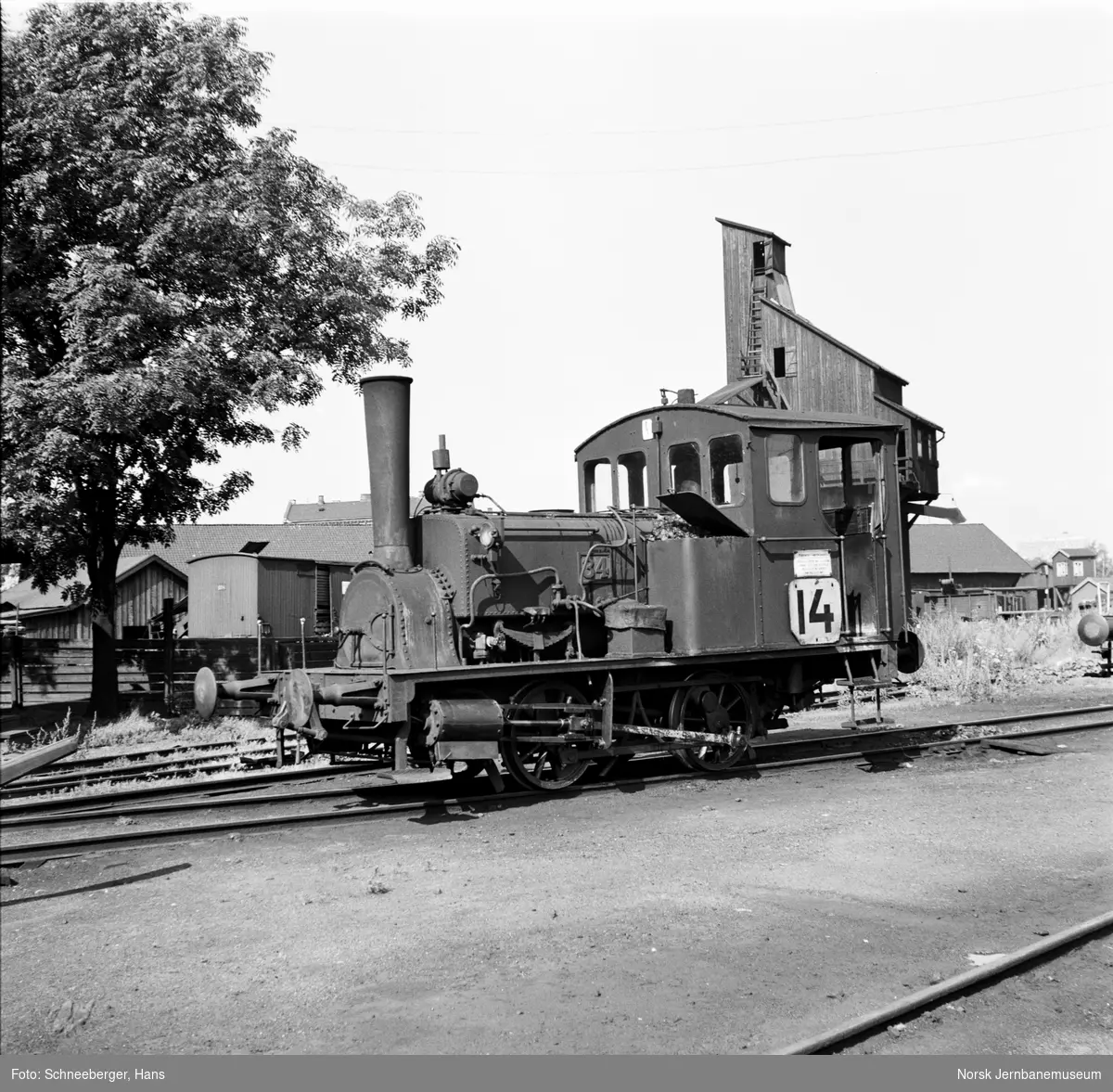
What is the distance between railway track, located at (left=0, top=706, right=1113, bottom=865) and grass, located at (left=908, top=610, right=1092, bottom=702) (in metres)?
6.69

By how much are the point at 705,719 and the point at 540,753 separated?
1.86m

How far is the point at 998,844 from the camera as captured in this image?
7551mm

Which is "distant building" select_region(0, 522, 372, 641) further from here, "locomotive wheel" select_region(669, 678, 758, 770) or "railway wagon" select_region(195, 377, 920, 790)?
"locomotive wheel" select_region(669, 678, 758, 770)

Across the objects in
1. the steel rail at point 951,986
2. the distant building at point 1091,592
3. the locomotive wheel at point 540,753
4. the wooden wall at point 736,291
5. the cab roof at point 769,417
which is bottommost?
the steel rail at point 951,986

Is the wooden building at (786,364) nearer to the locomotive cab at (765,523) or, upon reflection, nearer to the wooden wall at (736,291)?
the wooden wall at (736,291)

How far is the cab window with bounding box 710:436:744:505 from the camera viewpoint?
1020cm

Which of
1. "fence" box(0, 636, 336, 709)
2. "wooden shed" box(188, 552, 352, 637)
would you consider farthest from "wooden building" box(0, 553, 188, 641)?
"fence" box(0, 636, 336, 709)

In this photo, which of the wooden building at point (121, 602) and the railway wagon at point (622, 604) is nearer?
the railway wagon at point (622, 604)

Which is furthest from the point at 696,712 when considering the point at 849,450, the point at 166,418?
the point at 166,418

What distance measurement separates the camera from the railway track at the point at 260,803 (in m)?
7.85

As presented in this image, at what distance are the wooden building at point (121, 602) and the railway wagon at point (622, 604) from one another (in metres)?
24.9

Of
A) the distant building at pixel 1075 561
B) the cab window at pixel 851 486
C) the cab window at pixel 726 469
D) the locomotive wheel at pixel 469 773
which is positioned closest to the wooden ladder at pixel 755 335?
the cab window at pixel 851 486

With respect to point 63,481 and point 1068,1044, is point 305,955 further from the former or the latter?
point 63,481

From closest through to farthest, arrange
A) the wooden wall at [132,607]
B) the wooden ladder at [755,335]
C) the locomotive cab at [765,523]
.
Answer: the locomotive cab at [765,523], the wooden ladder at [755,335], the wooden wall at [132,607]
